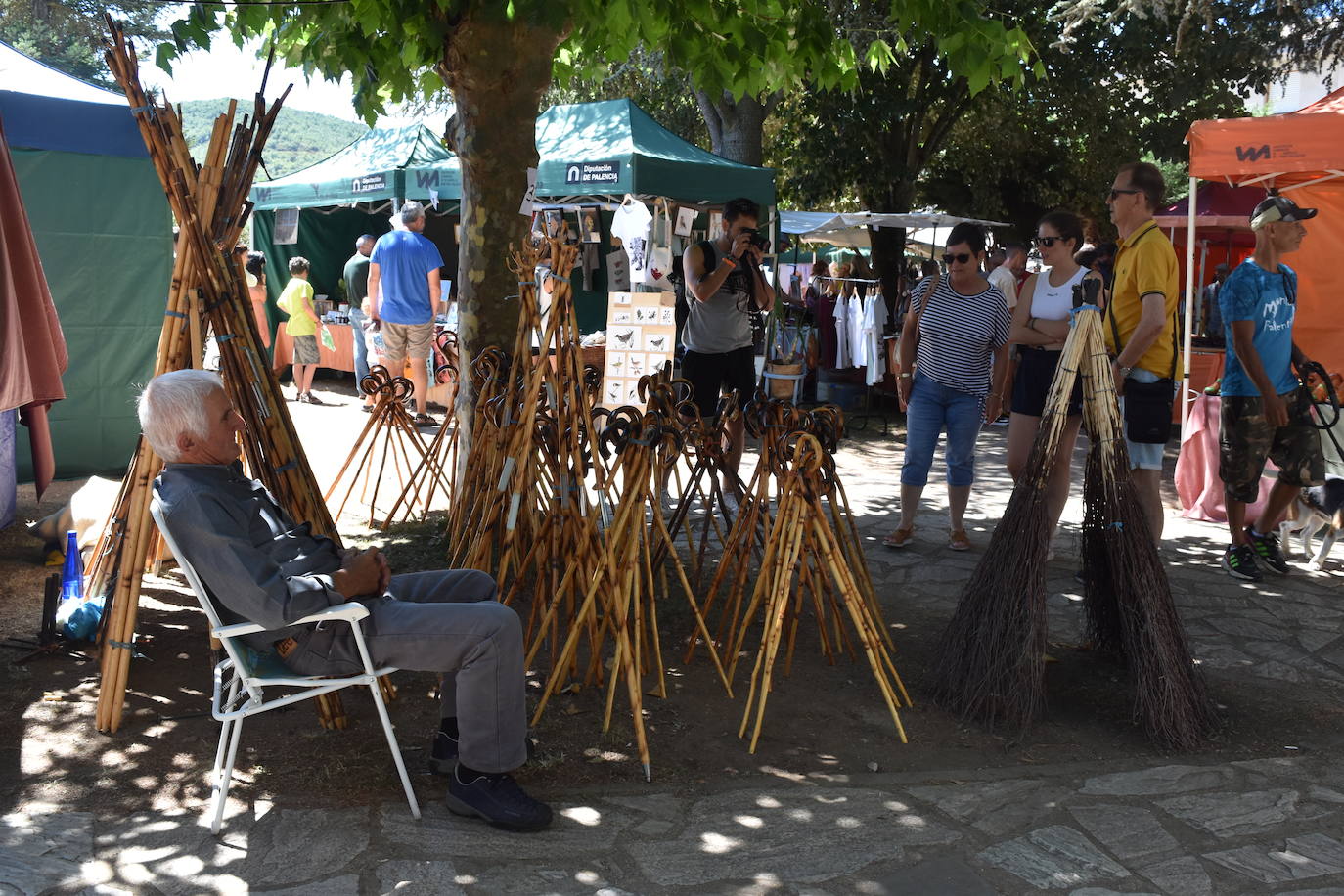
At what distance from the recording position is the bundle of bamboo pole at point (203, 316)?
12.6 ft

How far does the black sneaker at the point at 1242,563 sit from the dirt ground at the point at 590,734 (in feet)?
5.07

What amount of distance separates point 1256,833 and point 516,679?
215cm

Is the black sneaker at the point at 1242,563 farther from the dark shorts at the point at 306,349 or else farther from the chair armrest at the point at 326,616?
the dark shorts at the point at 306,349

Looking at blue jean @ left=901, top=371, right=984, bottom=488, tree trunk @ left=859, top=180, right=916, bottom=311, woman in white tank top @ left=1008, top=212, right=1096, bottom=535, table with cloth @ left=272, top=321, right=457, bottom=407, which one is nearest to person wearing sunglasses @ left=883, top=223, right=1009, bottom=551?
blue jean @ left=901, top=371, right=984, bottom=488

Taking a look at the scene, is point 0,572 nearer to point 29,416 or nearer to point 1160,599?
point 29,416

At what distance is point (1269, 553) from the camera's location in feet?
19.9

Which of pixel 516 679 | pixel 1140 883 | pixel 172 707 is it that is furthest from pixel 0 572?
pixel 1140 883

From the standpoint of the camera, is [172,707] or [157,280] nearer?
[172,707]

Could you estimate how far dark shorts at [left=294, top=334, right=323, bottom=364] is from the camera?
12.1 metres

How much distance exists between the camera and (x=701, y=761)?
12.3ft

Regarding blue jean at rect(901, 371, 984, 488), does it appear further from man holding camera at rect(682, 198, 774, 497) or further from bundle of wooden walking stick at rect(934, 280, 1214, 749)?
bundle of wooden walking stick at rect(934, 280, 1214, 749)

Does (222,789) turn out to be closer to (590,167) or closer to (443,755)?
(443,755)

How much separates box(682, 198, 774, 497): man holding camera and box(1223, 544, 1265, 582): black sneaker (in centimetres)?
263

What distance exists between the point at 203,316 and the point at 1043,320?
378 centimetres
